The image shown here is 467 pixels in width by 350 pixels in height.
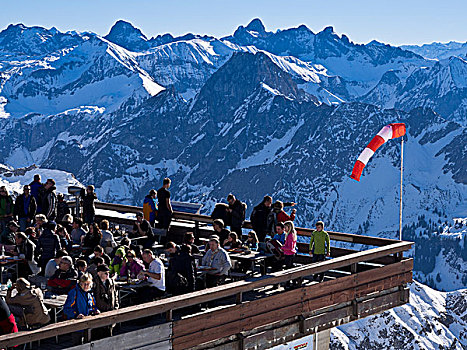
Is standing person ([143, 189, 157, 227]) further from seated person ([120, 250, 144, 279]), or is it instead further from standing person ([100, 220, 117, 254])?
seated person ([120, 250, 144, 279])

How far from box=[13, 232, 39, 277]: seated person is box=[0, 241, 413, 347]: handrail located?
15.6ft

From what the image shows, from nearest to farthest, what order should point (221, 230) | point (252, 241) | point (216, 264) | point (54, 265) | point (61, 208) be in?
1. point (54, 265)
2. point (216, 264)
3. point (221, 230)
4. point (252, 241)
5. point (61, 208)

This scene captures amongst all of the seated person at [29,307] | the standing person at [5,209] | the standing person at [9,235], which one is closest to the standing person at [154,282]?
the seated person at [29,307]

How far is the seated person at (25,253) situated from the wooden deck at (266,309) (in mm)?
4090

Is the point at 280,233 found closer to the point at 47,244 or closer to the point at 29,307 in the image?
the point at 47,244

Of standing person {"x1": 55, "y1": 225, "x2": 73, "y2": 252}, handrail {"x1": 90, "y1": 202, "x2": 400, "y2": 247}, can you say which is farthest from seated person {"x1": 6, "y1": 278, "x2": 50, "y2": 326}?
handrail {"x1": 90, "y1": 202, "x2": 400, "y2": 247}

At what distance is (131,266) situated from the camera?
14750mm

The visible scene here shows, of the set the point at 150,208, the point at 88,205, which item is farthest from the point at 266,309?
the point at 88,205

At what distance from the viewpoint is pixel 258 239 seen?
19.0 m

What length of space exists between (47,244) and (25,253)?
0.49 metres

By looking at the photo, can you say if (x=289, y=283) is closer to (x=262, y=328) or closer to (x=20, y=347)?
(x=262, y=328)

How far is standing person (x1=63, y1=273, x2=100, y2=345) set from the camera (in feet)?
38.1

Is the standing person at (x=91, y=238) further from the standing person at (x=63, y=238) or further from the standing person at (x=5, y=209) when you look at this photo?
the standing person at (x=5, y=209)

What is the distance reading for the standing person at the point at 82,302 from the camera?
11.6 metres
